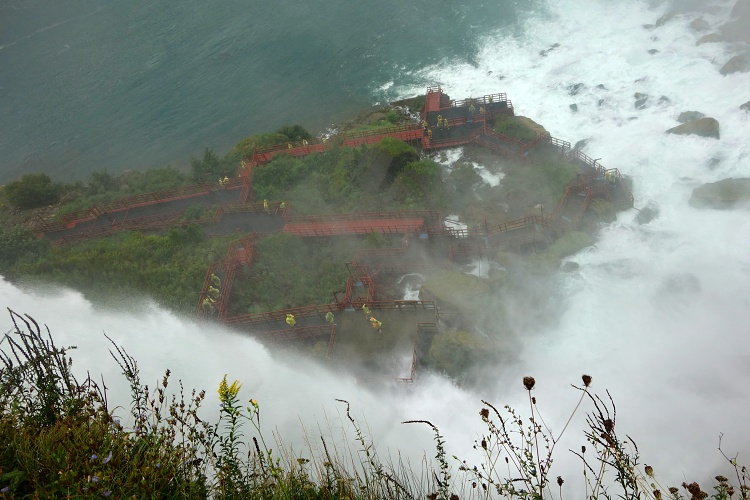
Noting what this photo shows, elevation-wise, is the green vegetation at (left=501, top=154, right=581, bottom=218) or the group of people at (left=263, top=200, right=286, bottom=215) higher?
the green vegetation at (left=501, top=154, right=581, bottom=218)

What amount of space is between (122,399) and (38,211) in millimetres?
31194

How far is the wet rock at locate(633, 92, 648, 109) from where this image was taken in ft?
104

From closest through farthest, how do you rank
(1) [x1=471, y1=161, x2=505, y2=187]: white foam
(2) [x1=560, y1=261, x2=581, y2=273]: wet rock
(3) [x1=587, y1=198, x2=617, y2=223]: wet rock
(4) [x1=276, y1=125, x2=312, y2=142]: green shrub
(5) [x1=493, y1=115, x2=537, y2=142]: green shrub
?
(2) [x1=560, y1=261, x2=581, y2=273]: wet rock, (3) [x1=587, y1=198, x2=617, y2=223]: wet rock, (1) [x1=471, y1=161, x2=505, y2=187]: white foam, (5) [x1=493, y1=115, x2=537, y2=142]: green shrub, (4) [x1=276, y1=125, x2=312, y2=142]: green shrub

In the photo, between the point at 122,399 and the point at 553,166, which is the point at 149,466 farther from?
the point at 553,166

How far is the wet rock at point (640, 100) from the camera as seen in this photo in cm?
3178

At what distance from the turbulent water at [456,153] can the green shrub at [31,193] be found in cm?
890

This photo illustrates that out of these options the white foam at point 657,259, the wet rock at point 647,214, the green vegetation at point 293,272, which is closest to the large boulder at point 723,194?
the white foam at point 657,259

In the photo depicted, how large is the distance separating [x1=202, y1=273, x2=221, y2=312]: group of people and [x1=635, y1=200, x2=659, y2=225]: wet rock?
2125 centimetres

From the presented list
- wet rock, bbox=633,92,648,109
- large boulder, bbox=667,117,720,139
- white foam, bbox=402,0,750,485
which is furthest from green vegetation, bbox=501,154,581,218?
wet rock, bbox=633,92,648,109

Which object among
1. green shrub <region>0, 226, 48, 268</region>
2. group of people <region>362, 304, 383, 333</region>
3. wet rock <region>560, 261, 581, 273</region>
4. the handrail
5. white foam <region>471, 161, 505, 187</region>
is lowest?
group of people <region>362, 304, 383, 333</region>

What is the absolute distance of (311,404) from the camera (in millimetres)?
15898

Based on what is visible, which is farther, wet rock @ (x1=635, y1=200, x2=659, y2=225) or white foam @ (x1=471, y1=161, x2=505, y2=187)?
white foam @ (x1=471, y1=161, x2=505, y2=187)

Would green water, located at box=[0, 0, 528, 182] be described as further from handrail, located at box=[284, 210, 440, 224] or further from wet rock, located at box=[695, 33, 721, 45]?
handrail, located at box=[284, 210, 440, 224]

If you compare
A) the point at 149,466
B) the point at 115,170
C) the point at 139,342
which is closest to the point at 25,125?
the point at 115,170
